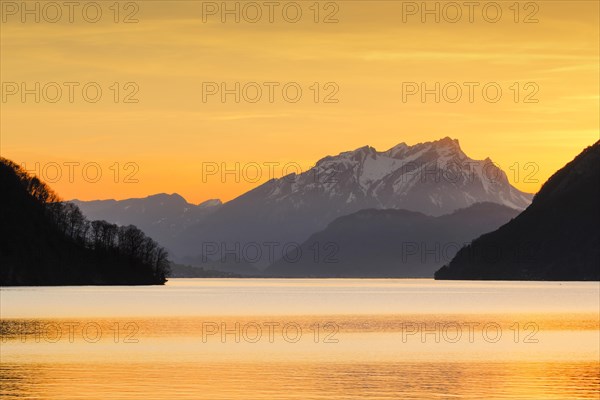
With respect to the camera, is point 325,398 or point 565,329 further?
point 565,329

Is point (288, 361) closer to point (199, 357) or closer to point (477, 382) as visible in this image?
point (199, 357)

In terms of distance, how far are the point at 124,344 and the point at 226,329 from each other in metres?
24.6

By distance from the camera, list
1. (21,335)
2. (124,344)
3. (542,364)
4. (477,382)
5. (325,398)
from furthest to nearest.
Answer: (21,335) < (124,344) < (542,364) < (477,382) < (325,398)

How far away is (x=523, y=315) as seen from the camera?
165875 mm

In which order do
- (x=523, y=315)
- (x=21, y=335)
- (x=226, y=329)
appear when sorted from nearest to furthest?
(x=21, y=335) → (x=226, y=329) → (x=523, y=315)

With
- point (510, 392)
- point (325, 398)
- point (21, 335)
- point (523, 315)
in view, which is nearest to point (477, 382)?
point (510, 392)

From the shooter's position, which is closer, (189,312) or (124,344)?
(124,344)

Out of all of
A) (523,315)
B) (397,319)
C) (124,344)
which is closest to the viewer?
(124,344)

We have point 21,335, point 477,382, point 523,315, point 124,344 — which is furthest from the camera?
point 523,315

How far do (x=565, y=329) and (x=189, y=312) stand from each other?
6070 centimetres

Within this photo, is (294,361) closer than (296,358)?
Yes

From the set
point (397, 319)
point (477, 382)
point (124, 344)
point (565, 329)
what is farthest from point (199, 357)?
point (397, 319)

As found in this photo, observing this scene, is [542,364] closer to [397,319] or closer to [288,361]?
[288,361]

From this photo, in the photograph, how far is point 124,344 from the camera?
100875mm
